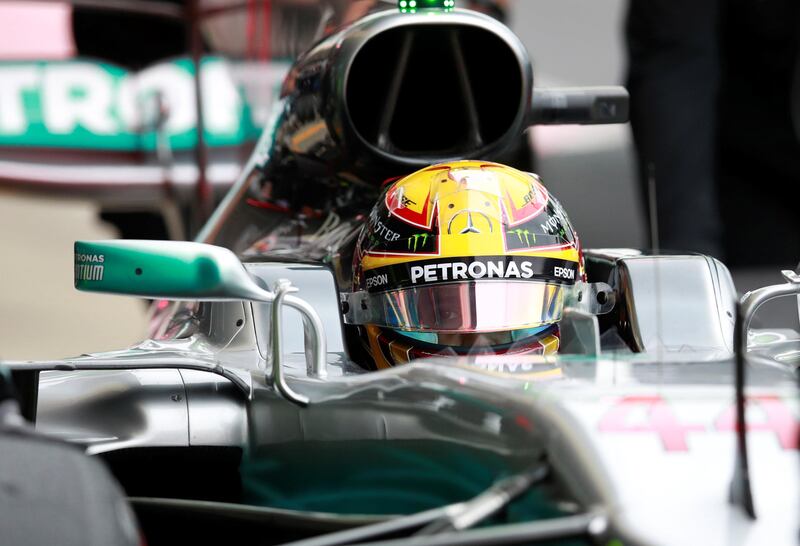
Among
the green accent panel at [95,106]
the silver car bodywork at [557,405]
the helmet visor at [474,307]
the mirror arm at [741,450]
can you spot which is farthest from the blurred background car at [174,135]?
the mirror arm at [741,450]

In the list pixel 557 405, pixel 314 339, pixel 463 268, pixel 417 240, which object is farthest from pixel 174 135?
pixel 557 405

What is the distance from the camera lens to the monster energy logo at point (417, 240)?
211 centimetres

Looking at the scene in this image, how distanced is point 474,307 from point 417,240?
17 cm

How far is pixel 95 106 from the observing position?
6.83 m

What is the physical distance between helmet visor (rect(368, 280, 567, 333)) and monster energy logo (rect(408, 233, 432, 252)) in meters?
0.07

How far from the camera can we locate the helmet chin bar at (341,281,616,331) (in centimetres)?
214

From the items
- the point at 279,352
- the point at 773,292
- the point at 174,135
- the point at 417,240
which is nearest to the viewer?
the point at 279,352

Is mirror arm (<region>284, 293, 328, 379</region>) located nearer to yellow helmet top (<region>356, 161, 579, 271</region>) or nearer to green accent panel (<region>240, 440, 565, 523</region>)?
green accent panel (<region>240, 440, 565, 523</region>)

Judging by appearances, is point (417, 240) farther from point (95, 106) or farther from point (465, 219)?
point (95, 106)

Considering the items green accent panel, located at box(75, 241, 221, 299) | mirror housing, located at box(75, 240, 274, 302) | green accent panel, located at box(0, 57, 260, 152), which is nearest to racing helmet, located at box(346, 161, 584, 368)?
mirror housing, located at box(75, 240, 274, 302)

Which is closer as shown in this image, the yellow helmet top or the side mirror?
the side mirror

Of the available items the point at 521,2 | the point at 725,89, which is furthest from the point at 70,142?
the point at 725,89

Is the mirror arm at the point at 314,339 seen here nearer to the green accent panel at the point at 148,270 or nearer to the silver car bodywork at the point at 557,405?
the silver car bodywork at the point at 557,405

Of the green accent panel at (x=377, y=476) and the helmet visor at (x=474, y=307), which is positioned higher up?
the helmet visor at (x=474, y=307)
